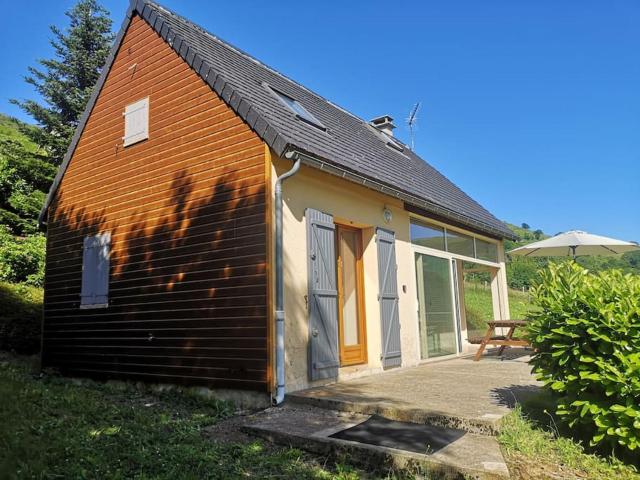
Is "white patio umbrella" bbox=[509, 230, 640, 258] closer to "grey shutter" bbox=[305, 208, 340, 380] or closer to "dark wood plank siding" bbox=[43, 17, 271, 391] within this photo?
"grey shutter" bbox=[305, 208, 340, 380]

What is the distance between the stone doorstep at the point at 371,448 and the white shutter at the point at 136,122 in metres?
5.24

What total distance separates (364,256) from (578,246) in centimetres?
525

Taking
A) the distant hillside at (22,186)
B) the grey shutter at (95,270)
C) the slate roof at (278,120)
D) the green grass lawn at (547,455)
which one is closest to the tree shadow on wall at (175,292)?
the grey shutter at (95,270)

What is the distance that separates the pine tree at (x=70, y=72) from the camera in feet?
61.3

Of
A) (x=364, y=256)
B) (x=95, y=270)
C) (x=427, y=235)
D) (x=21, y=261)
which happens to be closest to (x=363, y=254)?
(x=364, y=256)

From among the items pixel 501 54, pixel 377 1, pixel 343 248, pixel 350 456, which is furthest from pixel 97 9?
pixel 350 456

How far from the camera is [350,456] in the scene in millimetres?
3775

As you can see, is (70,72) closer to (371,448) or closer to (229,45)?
(229,45)

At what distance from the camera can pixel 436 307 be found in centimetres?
962

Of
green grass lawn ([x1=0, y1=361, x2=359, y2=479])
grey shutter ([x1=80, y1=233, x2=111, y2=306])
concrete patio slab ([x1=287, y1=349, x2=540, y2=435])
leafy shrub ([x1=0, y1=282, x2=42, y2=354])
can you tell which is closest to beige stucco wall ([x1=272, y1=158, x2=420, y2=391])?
concrete patio slab ([x1=287, y1=349, x2=540, y2=435])

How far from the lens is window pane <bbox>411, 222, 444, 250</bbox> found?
30.1 feet

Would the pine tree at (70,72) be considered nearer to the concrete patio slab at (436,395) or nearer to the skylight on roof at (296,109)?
the skylight on roof at (296,109)

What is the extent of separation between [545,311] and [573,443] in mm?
1038

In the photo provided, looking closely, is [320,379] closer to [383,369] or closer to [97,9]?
[383,369]
